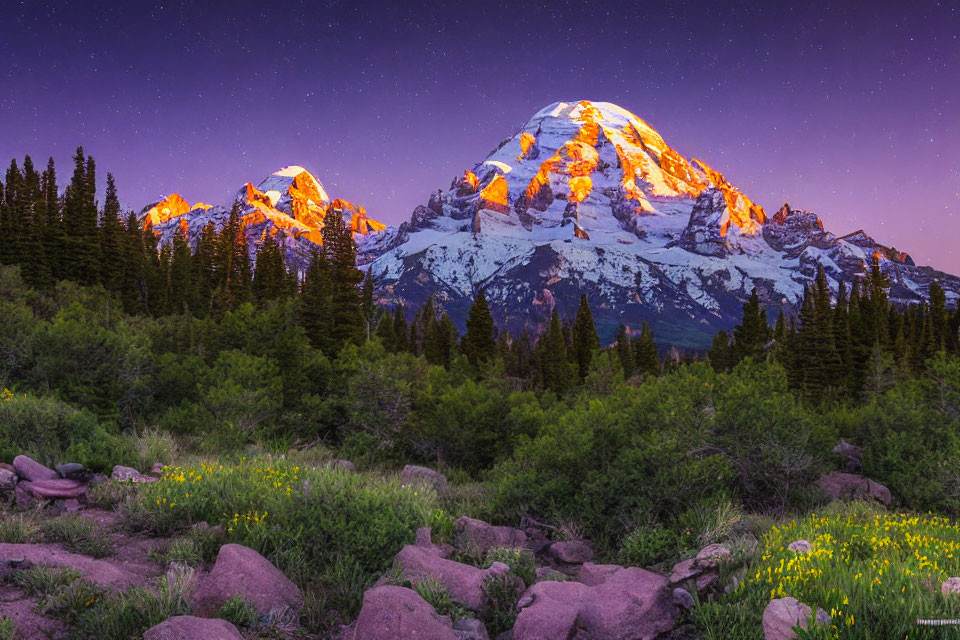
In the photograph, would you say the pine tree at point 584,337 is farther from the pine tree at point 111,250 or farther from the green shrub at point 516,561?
the green shrub at point 516,561

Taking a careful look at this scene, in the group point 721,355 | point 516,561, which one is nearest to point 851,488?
point 516,561

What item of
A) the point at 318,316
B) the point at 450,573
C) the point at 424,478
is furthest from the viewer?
the point at 318,316

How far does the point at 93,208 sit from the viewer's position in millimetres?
68000

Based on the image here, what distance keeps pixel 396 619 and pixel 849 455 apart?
1610cm

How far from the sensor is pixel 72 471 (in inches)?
371

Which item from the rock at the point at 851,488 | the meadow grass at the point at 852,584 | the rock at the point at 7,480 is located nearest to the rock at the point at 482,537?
the meadow grass at the point at 852,584

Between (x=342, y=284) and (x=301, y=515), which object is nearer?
(x=301, y=515)

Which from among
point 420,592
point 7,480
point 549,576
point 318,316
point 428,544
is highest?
point 318,316

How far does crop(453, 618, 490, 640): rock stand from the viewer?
5.41 metres

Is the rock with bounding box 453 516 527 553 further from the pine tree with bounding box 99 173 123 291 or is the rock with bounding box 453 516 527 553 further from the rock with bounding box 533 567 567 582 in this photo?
the pine tree with bounding box 99 173 123 291

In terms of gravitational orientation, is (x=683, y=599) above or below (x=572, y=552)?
above

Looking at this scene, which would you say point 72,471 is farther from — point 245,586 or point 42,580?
point 245,586

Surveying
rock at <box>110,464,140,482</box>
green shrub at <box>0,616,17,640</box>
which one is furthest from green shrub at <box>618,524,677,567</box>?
rock at <box>110,464,140,482</box>

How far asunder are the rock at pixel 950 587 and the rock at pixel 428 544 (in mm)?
5698
